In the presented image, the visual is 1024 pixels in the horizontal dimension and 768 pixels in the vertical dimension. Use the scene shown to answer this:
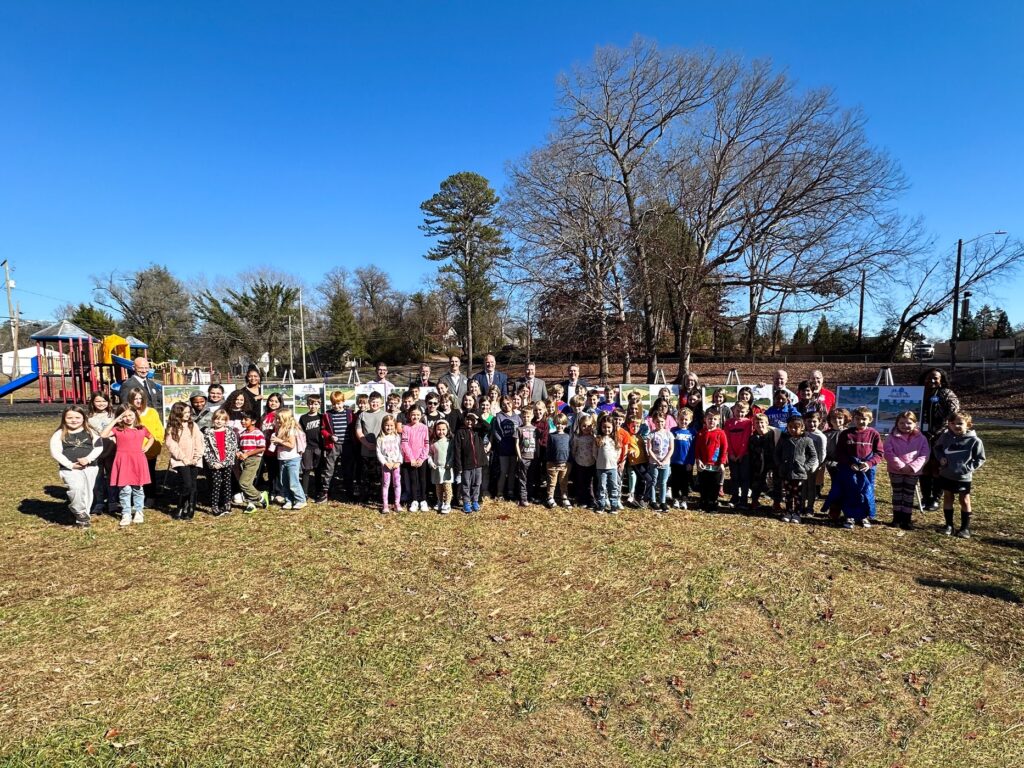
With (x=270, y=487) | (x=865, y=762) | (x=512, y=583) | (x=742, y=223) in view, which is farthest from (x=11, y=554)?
(x=742, y=223)

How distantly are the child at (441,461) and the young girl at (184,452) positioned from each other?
3132 millimetres

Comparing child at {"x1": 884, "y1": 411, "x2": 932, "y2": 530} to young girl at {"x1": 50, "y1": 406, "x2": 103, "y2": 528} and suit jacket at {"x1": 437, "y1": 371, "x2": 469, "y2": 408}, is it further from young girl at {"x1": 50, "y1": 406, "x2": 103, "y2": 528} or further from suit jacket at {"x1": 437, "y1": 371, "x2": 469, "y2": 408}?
young girl at {"x1": 50, "y1": 406, "x2": 103, "y2": 528}

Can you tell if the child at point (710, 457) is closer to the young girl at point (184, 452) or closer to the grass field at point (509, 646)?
the grass field at point (509, 646)

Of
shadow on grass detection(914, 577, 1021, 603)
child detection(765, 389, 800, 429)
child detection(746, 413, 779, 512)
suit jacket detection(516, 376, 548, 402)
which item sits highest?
suit jacket detection(516, 376, 548, 402)

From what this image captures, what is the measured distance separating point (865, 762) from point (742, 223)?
2728 centimetres

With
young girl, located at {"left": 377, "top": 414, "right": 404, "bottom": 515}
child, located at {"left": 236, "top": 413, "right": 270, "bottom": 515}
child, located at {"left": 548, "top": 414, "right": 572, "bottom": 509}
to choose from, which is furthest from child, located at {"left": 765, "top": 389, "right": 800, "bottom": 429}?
child, located at {"left": 236, "top": 413, "right": 270, "bottom": 515}

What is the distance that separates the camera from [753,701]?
3.52 metres

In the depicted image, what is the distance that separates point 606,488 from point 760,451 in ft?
7.28

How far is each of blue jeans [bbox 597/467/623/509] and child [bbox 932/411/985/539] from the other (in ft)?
13.2

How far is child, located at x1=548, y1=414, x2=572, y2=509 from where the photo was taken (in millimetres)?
7770

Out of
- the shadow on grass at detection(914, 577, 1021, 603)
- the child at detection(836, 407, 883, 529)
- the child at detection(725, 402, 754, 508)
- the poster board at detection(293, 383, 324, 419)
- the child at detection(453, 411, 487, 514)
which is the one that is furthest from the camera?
the poster board at detection(293, 383, 324, 419)

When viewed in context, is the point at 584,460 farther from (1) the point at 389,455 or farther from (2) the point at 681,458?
(1) the point at 389,455

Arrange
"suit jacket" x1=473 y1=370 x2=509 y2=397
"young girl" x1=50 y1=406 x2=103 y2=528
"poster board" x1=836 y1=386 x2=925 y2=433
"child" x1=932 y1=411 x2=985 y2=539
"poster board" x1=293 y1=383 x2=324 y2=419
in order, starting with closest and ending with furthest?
"child" x1=932 y1=411 x2=985 y2=539 → "young girl" x1=50 y1=406 x2=103 y2=528 → "suit jacket" x1=473 y1=370 x2=509 y2=397 → "poster board" x1=293 y1=383 x2=324 y2=419 → "poster board" x1=836 y1=386 x2=925 y2=433

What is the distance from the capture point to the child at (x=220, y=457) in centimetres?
740
